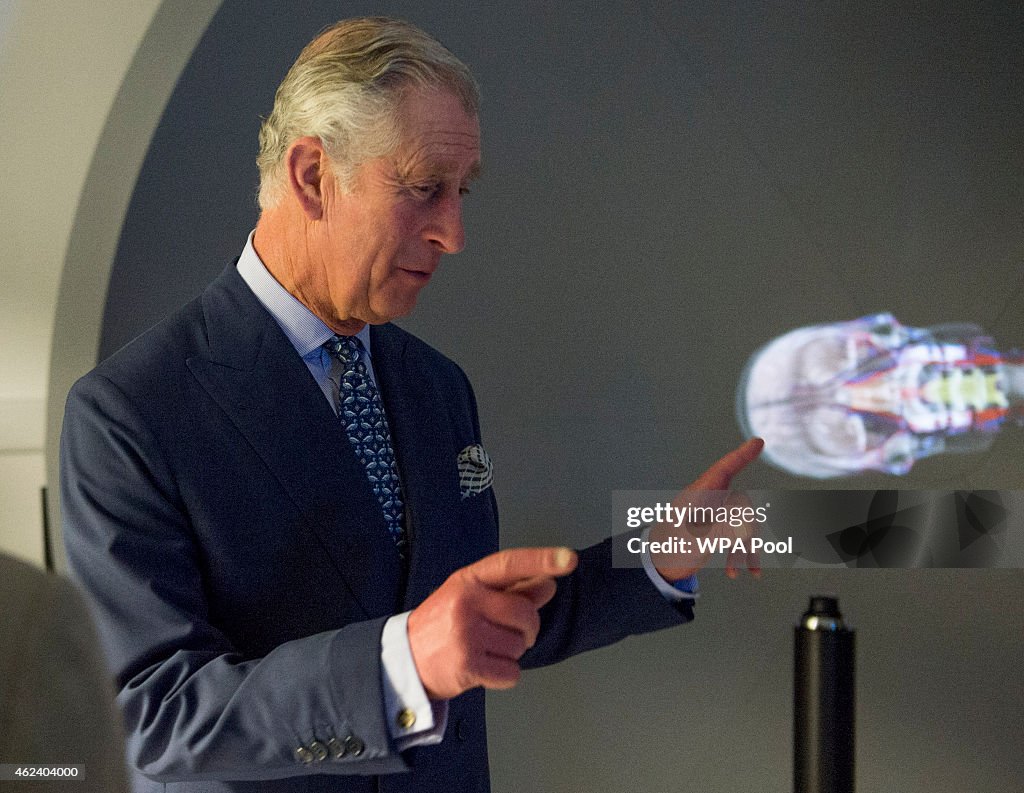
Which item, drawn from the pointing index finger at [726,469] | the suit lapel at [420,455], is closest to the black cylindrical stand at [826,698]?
the pointing index finger at [726,469]

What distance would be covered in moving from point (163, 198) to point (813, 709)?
1.31m

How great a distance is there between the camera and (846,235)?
2080mm

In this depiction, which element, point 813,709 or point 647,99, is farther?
point 647,99

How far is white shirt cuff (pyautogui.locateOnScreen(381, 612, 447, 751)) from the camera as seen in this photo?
1.02 metres

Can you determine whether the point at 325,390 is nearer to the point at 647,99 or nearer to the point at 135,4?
the point at 135,4

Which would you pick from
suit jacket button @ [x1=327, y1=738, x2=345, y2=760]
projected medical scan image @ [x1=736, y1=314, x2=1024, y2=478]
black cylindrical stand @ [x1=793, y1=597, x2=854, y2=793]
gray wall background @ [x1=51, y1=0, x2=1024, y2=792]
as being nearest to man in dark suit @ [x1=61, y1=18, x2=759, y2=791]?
suit jacket button @ [x1=327, y1=738, x2=345, y2=760]

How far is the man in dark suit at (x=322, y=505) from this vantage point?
1.03 meters

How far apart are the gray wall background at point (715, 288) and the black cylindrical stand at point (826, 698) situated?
28 cm

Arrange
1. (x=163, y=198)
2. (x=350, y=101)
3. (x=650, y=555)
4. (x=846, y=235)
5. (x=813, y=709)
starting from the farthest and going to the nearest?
(x=846, y=235), (x=163, y=198), (x=813, y=709), (x=650, y=555), (x=350, y=101)

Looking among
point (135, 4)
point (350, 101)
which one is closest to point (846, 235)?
point (350, 101)

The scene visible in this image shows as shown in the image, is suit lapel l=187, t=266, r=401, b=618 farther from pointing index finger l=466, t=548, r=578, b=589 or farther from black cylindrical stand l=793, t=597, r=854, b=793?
black cylindrical stand l=793, t=597, r=854, b=793

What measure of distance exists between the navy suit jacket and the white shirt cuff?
14 mm

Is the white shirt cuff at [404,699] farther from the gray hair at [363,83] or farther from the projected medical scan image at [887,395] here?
the projected medical scan image at [887,395]

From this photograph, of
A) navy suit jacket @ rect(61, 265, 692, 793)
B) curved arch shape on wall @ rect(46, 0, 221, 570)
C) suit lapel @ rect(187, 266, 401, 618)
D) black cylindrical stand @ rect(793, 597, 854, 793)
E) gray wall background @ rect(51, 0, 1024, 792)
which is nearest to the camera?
navy suit jacket @ rect(61, 265, 692, 793)
